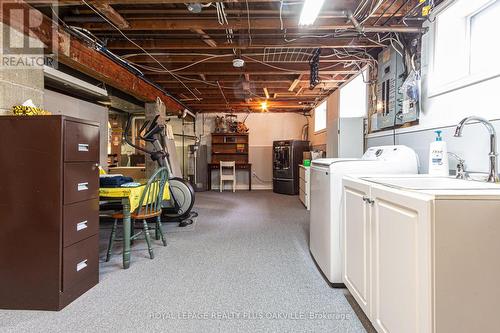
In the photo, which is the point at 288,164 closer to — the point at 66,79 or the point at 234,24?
the point at 234,24

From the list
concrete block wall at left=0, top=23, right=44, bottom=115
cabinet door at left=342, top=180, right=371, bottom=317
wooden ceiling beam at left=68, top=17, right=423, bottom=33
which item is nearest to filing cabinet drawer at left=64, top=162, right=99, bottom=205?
concrete block wall at left=0, top=23, right=44, bottom=115

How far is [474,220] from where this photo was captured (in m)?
1.01

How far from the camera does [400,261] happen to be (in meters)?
1.20

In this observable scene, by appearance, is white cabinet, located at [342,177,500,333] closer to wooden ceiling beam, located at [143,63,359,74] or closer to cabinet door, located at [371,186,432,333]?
cabinet door, located at [371,186,432,333]

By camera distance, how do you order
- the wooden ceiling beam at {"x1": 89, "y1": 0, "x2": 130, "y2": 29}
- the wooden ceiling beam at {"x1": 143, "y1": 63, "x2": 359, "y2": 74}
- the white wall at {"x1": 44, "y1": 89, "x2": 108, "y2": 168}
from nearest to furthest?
the wooden ceiling beam at {"x1": 89, "y1": 0, "x2": 130, "y2": 29}
the white wall at {"x1": 44, "y1": 89, "x2": 108, "y2": 168}
the wooden ceiling beam at {"x1": 143, "y1": 63, "x2": 359, "y2": 74}

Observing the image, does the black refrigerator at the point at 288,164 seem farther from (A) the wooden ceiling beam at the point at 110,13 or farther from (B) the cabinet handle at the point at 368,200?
(B) the cabinet handle at the point at 368,200

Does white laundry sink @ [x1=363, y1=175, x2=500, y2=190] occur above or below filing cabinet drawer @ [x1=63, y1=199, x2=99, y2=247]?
above

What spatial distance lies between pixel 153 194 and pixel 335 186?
195cm

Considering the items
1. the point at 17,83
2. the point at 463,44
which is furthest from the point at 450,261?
the point at 17,83

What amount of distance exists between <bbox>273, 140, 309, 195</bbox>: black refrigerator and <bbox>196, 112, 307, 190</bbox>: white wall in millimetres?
865

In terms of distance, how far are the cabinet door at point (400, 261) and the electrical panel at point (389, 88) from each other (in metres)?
1.68

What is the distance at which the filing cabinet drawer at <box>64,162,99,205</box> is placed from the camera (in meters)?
1.84

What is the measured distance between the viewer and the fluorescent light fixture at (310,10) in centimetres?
206

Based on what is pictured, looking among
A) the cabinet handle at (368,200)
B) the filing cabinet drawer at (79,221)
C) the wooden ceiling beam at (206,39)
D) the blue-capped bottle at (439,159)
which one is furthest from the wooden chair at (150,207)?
the blue-capped bottle at (439,159)
